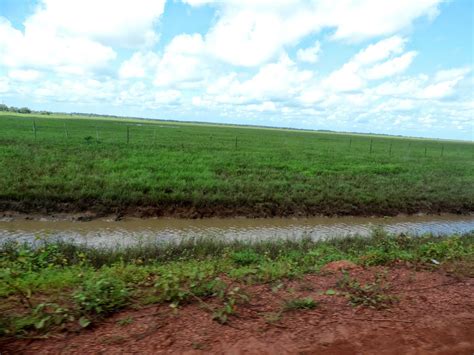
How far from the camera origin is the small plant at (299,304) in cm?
442

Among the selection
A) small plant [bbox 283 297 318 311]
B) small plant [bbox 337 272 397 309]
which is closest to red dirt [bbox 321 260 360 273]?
small plant [bbox 337 272 397 309]

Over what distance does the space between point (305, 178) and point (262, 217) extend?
18.9 feet

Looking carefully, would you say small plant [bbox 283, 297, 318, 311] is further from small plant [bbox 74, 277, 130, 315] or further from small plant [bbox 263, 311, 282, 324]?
small plant [bbox 74, 277, 130, 315]

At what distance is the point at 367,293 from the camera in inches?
192

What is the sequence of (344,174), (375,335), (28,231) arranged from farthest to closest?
(344,174) → (28,231) → (375,335)

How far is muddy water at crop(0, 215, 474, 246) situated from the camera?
11.2 meters

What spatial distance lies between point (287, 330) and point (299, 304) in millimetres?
556

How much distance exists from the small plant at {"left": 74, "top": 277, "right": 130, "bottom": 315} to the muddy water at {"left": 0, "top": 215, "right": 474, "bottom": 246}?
5.98 metres

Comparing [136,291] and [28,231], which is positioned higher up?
[136,291]

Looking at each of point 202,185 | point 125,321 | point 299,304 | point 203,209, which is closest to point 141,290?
point 125,321

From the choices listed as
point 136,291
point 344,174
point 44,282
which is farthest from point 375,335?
point 344,174

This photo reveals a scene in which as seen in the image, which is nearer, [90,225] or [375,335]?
[375,335]

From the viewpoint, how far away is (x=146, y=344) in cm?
356

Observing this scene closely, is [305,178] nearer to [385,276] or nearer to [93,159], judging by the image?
[93,159]
